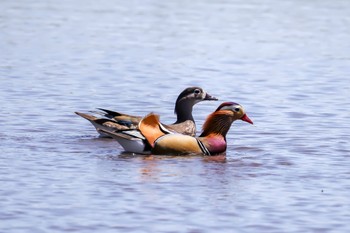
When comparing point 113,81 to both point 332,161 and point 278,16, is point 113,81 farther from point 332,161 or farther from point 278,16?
point 278,16

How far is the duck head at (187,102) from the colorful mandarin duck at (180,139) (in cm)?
124

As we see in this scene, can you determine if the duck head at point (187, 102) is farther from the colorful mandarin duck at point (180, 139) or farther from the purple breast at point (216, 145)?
the purple breast at point (216, 145)

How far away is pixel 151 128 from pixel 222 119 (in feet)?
3.56

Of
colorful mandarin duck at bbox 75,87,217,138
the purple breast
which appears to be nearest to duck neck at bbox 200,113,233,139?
the purple breast

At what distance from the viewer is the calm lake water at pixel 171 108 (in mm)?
12602

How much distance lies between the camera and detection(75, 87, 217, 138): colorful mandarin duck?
16.9 metres

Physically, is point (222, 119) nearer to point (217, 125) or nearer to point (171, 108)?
point (217, 125)

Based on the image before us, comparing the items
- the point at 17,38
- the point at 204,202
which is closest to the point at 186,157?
the point at 204,202

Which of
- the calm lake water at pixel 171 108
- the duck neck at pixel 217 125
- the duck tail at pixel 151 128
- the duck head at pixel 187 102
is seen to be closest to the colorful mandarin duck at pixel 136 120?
the duck head at pixel 187 102

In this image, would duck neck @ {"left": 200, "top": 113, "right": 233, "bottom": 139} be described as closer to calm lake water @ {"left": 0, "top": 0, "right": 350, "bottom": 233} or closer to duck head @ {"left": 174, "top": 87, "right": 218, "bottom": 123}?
calm lake water @ {"left": 0, "top": 0, "right": 350, "bottom": 233}

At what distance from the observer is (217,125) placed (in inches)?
650

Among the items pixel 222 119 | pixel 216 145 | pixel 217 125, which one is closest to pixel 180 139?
pixel 216 145

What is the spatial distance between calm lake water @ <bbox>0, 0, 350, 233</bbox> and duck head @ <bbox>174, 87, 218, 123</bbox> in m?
0.81

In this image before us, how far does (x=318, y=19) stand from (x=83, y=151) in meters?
18.2
